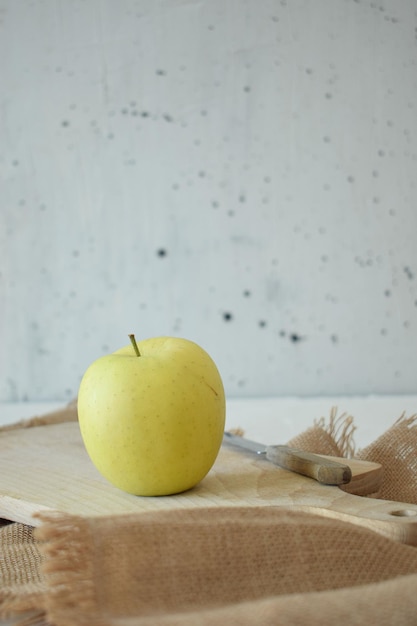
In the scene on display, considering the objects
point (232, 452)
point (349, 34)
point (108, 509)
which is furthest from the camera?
point (349, 34)

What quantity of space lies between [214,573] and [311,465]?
0.77 ft

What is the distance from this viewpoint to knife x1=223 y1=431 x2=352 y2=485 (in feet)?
2.22

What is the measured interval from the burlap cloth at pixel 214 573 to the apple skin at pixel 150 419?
13cm

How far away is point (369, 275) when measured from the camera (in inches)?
65.9

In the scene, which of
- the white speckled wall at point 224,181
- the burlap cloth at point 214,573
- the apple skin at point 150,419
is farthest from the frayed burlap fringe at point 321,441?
the white speckled wall at point 224,181

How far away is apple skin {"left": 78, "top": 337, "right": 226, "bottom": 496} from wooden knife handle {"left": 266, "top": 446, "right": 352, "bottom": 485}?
9 centimetres

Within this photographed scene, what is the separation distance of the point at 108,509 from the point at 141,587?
19 cm

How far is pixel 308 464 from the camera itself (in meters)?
0.70

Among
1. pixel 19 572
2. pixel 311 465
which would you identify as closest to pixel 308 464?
pixel 311 465

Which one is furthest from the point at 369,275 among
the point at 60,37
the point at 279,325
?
the point at 60,37

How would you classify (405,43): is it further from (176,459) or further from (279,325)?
(176,459)

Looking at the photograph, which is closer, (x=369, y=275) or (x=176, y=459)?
(x=176, y=459)

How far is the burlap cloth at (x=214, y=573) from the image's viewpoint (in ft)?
1.41

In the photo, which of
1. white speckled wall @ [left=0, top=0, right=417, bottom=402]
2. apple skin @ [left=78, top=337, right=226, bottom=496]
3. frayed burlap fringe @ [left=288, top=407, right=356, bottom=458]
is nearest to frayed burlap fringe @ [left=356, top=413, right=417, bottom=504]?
frayed burlap fringe @ [left=288, top=407, right=356, bottom=458]
